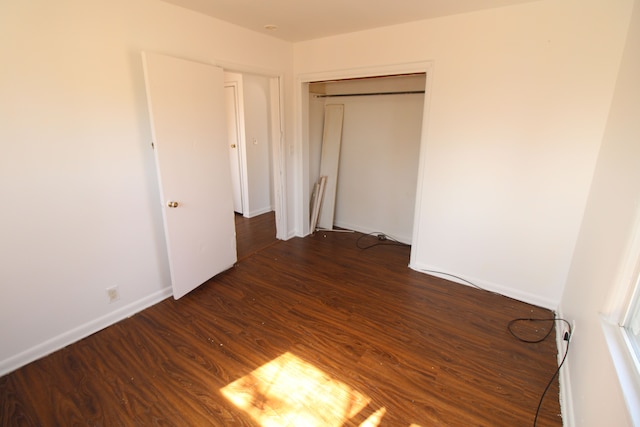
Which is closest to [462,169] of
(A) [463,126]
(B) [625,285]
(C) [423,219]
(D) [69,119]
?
(A) [463,126]

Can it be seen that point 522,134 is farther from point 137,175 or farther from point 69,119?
point 69,119

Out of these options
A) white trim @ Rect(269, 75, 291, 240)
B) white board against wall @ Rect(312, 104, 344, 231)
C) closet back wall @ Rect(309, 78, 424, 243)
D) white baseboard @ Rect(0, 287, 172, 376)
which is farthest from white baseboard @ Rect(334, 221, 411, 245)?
white baseboard @ Rect(0, 287, 172, 376)

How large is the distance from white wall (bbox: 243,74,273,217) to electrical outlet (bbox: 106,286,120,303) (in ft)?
9.05

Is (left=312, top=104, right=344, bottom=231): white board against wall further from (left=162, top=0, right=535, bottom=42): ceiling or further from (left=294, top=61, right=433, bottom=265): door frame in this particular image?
(left=162, top=0, right=535, bottom=42): ceiling

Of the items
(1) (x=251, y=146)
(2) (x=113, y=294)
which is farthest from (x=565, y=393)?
(1) (x=251, y=146)

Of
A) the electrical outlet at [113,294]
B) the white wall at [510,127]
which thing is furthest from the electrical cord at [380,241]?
the electrical outlet at [113,294]

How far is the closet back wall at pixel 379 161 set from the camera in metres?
3.82

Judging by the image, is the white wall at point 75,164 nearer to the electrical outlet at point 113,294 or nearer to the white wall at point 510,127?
the electrical outlet at point 113,294

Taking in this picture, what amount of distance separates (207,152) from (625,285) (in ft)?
9.44

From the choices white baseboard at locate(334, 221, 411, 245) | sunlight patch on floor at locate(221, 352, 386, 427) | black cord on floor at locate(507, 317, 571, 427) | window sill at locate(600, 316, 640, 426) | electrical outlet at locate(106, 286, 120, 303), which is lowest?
sunlight patch on floor at locate(221, 352, 386, 427)

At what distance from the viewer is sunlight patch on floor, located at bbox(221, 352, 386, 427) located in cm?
168

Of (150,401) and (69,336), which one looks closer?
(150,401)

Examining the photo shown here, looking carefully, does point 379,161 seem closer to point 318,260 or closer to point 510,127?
point 318,260

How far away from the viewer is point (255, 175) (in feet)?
16.5
